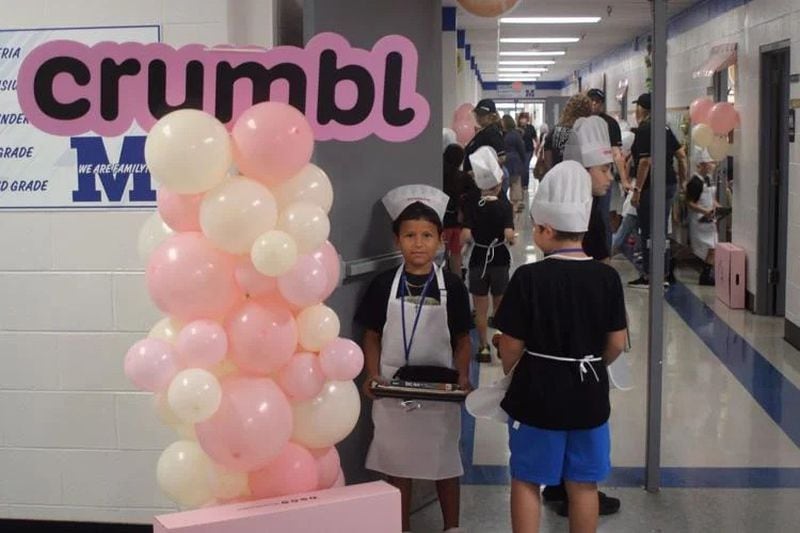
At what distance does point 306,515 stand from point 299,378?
32cm

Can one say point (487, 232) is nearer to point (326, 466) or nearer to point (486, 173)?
point (486, 173)

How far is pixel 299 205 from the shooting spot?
2.31m

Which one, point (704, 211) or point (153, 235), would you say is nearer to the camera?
point (153, 235)

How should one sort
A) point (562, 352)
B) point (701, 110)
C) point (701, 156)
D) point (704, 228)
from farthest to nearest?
point (701, 156)
point (704, 228)
point (701, 110)
point (562, 352)

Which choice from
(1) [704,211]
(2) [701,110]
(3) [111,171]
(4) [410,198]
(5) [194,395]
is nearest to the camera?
(5) [194,395]

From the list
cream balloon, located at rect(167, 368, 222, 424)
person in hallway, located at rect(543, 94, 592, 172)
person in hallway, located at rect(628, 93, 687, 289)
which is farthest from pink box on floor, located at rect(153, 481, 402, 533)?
person in hallway, located at rect(628, 93, 687, 289)

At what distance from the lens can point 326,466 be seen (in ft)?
8.11

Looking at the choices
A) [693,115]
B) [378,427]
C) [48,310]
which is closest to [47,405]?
[48,310]

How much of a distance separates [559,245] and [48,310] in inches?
72.2

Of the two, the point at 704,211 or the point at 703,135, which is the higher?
the point at 703,135

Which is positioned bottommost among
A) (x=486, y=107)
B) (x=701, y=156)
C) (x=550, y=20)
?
(x=701, y=156)

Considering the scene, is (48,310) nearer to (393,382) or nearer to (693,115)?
(393,382)

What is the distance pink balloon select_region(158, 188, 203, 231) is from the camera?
7.65 feet

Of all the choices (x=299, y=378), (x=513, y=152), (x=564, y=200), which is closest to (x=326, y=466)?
(x=299, y=378)
